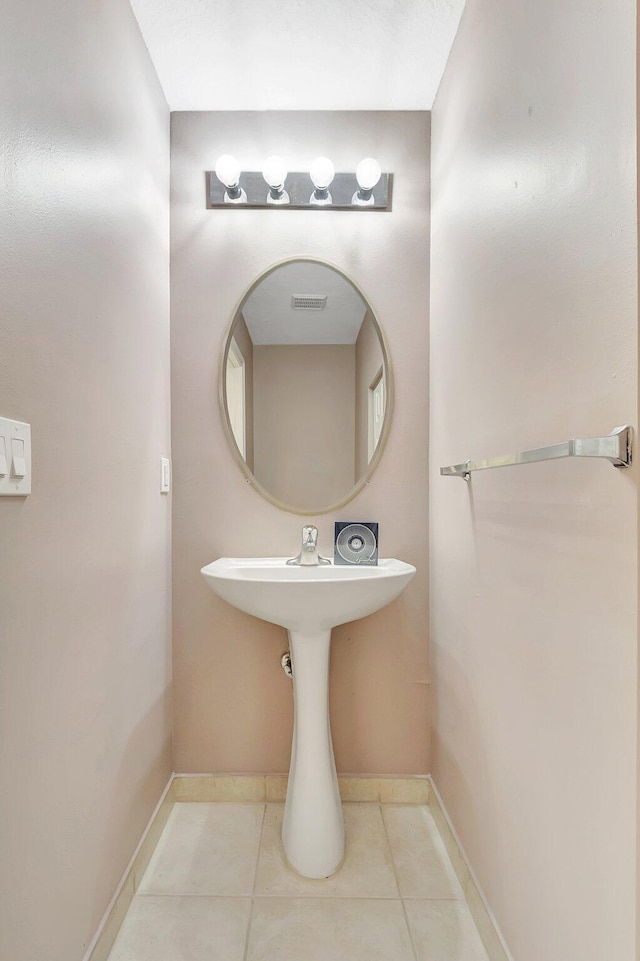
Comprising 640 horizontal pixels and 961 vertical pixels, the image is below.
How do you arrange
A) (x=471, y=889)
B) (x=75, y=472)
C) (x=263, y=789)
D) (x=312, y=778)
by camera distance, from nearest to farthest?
1. (x=75, y=472)
2. (x=471, y=889)
3. (x=312, y=778)
4. (x=263, y=789)

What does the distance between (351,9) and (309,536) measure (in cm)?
149

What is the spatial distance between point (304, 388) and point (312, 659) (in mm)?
874

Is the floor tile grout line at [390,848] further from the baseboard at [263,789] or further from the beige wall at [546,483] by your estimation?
the beige wall at [546,483]

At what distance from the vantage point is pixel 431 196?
175cm

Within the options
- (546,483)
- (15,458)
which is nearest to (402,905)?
(546,483)

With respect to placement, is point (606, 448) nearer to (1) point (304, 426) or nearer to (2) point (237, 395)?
(1) point (304, 426)

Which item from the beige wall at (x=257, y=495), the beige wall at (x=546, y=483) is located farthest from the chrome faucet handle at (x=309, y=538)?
the beige wall at (x=546, y=483)

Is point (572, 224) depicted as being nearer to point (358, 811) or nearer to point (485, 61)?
point (485, 61)

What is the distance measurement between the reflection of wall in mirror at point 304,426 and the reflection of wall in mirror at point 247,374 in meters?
0.02

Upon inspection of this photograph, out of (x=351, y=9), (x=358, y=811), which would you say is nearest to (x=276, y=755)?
(x=358, y=811)

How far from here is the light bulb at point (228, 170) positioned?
65.1 inches

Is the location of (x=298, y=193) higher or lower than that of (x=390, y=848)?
higher

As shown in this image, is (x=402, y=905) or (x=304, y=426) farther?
(x=304, y=426)

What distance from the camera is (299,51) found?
1533 mm
